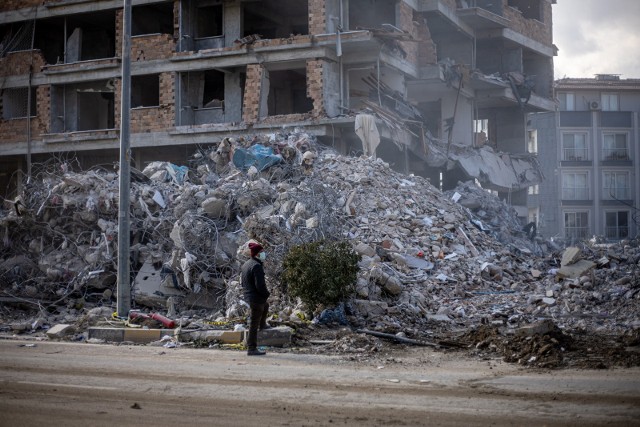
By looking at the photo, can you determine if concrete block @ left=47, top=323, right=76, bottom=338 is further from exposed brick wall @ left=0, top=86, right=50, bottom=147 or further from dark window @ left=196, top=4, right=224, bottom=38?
exposed brick wall @ left=0, top=86, right=50, bottom=147

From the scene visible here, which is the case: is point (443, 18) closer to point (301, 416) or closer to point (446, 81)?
point (446, 81)

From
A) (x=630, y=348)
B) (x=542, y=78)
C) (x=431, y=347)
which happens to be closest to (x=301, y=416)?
(x=431, y=347)

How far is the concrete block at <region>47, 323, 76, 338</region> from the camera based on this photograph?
12.9 metres

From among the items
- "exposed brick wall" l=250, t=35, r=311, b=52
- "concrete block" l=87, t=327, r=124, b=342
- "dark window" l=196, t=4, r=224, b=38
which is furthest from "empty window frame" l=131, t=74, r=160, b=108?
"concrete block" l=87, t=327, r=124, b=342

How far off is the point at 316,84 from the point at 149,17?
1047 cm

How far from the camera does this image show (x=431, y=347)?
10719 millimetres

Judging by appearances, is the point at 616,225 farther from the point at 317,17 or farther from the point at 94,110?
the point at 94,110

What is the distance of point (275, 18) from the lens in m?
30.7

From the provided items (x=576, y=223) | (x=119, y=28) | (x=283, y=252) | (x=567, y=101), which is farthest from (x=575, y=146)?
(x=283, y=252)

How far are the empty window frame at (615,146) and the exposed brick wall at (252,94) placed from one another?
1440 inches

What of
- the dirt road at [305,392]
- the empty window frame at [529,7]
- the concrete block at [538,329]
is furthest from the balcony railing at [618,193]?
the dirt road at [305,392]

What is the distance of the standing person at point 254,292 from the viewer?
32.9 ft

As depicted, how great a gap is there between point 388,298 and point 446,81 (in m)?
18.4

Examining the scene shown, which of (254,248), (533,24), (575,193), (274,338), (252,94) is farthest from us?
(575,193)
